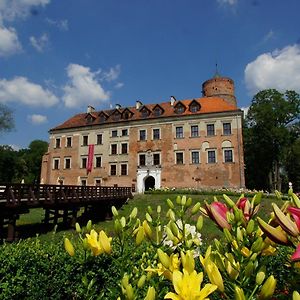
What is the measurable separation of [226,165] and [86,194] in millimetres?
18746

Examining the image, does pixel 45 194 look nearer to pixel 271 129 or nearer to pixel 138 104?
pixel 138 104

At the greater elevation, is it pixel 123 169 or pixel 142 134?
pixel 142 134

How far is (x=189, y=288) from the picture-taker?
1.27 meters

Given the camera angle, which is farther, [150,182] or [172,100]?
[172,100]

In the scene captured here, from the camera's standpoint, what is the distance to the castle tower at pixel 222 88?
152 ft

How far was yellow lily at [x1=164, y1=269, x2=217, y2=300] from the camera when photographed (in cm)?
123

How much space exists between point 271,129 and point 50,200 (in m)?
33.8

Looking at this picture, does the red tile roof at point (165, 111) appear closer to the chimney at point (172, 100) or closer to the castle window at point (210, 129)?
the chimney at point (172, 100)

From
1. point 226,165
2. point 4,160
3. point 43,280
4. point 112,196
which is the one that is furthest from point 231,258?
point 4,160

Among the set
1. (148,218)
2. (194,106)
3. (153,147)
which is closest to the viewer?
(148,218)

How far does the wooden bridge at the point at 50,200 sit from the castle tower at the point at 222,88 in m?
26.3

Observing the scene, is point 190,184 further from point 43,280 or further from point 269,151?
point 43,280

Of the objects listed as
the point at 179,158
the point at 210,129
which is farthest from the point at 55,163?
the point at 210,129

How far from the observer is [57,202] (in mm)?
17719
